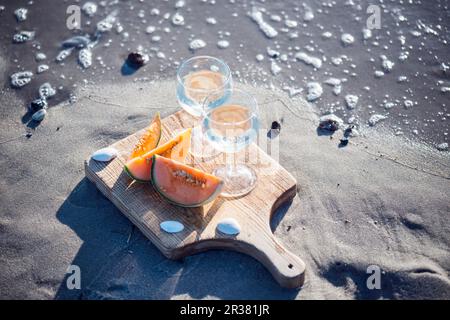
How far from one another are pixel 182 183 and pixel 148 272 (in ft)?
2.10

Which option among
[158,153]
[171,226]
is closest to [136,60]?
[158,153]

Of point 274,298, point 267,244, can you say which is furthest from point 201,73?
point 274,298

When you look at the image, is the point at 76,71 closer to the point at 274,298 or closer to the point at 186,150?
the point at 186,150

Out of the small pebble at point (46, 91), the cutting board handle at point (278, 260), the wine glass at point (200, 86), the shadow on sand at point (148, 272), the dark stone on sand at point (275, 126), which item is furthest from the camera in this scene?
the small pebble at point (46, 91)

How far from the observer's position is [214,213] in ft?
11.9

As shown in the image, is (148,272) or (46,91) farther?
(46,91)

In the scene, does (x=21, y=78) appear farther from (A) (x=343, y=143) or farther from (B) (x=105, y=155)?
(A) (x=343, y=143)

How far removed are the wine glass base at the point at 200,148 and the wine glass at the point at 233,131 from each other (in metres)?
0.14

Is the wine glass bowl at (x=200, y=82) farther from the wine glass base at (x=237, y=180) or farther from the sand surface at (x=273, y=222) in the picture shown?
the sand surface at (x=273, y=222)

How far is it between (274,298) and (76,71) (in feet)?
10.3

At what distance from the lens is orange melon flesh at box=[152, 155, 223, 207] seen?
356 centimetres

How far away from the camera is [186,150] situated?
3.91m

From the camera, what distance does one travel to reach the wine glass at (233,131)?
11.2 feet
